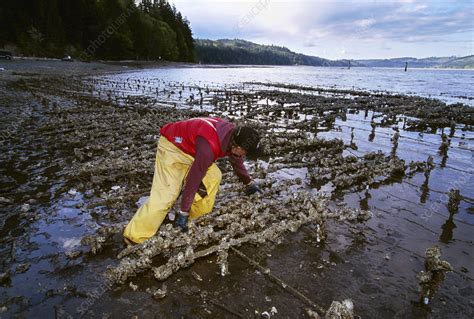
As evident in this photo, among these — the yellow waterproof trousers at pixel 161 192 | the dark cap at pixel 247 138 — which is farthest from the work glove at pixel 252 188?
the dark cap at pixel 247 138

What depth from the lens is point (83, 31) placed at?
76.8 metres

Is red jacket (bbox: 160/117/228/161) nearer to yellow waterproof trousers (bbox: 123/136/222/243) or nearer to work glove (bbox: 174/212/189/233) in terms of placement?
yellow waterproof trousers (bbox: 123/136/222/243)

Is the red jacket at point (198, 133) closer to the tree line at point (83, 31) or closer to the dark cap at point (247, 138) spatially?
the dark cap at point (247, 138)

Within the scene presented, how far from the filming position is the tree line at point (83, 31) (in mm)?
61094

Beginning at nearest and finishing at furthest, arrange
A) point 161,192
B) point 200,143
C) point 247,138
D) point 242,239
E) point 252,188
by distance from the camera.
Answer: point 247,138 < point 200,143 < point 161,192 < point 242,239 < point 252,188

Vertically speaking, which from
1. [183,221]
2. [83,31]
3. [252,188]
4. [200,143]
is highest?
[83,31]

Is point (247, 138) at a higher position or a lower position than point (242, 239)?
higher

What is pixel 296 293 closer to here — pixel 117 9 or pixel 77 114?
pixel 77 114

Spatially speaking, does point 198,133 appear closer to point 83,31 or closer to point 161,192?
point 161,192

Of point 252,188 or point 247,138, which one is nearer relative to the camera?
point 247,138

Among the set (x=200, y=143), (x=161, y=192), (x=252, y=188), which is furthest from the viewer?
(x=252, y=188)

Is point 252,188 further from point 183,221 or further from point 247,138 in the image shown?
point 247,138

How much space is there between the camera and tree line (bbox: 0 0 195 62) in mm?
61094

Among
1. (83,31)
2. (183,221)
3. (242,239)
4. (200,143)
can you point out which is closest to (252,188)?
(242,239)
